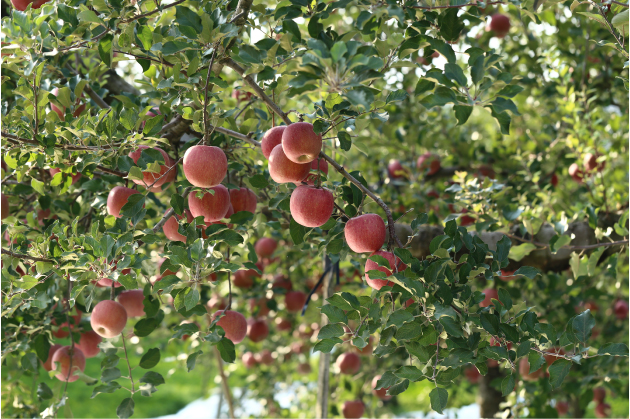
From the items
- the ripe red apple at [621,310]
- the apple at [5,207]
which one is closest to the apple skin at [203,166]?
the apple at [5,207]

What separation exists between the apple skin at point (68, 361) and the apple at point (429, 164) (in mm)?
1891

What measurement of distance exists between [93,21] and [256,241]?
1721 millimetres

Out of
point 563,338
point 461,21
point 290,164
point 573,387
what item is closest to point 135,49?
point 290,164

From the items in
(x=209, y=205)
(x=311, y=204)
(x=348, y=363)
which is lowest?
(x=348, y=363)

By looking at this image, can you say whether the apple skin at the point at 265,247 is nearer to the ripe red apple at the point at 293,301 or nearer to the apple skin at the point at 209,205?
the ripe red apple at the point at 293,301

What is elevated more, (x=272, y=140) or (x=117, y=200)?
(x=272, y=140)

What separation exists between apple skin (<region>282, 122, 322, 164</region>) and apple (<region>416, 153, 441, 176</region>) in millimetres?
1719

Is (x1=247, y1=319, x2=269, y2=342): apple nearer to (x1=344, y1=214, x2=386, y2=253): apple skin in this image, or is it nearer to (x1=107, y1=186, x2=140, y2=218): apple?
(x1=107, y1=186, x2=140, y2=218): apple

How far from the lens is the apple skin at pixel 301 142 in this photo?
112 cm

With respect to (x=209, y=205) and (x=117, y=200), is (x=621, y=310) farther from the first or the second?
(x=117, y=200)

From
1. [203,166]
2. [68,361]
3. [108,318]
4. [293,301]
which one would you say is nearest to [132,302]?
[108,318]

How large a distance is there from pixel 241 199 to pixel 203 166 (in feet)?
1.01

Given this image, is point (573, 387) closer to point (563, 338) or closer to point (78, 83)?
point (563, 338)

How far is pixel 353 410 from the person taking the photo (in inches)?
115
